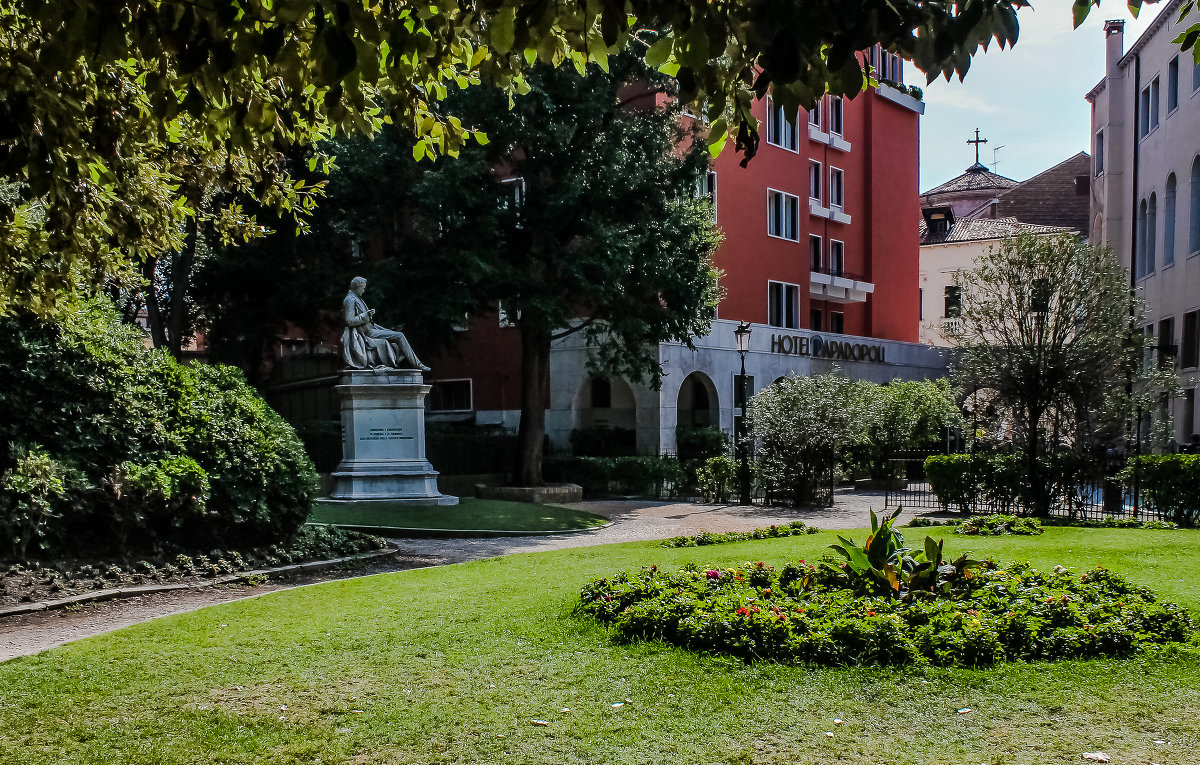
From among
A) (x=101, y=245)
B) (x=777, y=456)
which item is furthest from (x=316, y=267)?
(x=101, y=245)

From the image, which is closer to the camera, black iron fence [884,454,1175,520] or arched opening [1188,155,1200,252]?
black iron fence [884,454,1175,520]

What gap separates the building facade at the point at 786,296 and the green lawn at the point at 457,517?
33.4 feet

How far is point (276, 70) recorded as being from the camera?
6.18 m

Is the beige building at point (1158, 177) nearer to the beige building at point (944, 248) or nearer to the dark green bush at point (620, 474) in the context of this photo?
the dark green bush at point (620, 474)

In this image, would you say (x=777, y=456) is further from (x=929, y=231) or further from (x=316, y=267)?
(x=929, y=231)

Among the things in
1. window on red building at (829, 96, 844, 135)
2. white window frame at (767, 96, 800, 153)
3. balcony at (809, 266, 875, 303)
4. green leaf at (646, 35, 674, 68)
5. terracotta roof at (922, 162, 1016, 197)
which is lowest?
green leaf at (646, 35, 674, 68)

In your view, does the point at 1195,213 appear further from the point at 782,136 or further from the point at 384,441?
the point at 384,441

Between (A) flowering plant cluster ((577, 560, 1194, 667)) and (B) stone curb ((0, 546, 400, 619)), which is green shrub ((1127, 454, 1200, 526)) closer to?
(A) flowering plant cluster ((577, 560, 1194, 667))

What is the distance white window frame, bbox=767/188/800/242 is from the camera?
3697 cm

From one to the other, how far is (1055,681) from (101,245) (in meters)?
7.48

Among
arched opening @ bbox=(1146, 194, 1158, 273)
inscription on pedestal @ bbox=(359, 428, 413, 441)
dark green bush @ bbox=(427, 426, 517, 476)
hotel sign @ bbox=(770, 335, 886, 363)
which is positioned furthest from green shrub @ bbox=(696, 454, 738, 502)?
arched opening @ bbox=(1146, 194, 1158, 273)

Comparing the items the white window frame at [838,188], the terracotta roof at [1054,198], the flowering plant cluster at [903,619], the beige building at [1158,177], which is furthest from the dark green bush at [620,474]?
the terracotta roof at [1054,198]

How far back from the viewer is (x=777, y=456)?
80.4ft

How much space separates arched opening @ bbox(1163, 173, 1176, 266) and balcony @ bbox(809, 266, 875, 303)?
1122 cm
